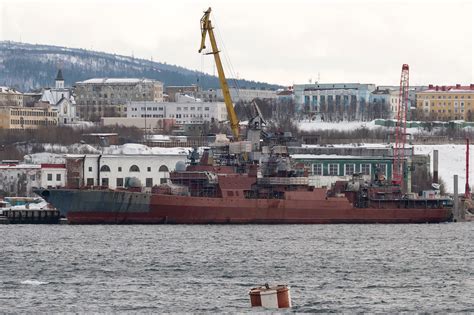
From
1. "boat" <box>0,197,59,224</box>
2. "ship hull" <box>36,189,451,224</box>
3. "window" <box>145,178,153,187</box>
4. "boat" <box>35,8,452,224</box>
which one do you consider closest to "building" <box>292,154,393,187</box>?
"window" <box>145,178,153,187</box>

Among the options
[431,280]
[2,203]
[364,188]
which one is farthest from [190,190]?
[431,280]

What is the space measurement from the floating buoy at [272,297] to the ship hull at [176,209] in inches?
1855

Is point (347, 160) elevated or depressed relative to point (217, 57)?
depressed

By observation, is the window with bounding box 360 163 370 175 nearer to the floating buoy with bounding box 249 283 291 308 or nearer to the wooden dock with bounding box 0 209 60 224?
the wooden dock with bounding box 0 209 60 224

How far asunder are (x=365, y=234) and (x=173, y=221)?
13.6m

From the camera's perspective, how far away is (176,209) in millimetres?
97000

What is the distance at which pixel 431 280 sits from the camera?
5934 centimetres

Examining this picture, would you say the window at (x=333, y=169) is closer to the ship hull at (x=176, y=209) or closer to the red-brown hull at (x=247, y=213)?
the red-brown hull at (x=247, y=213)

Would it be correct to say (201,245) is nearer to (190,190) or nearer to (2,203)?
(190,190)

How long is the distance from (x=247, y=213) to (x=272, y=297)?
4982 cm

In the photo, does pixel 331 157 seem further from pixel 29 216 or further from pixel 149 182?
pixel 29 216

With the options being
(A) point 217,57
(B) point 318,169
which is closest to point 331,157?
(B) point 318,169

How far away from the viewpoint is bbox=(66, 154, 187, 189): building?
121938 millimetres

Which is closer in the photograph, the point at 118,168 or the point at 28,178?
the point at 118,168
